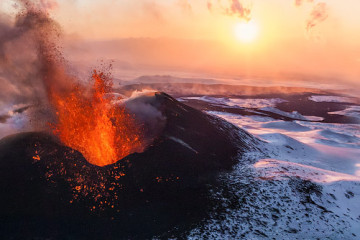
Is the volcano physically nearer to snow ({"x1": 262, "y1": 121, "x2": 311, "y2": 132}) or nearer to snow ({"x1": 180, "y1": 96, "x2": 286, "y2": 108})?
snow ({"x1": 262, "y1": 121, "x2": 311, "y2": 132})

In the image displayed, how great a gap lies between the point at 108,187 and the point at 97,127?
313 inches

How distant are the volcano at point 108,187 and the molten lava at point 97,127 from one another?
1.35m

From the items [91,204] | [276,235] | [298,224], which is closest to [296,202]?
[298,224]

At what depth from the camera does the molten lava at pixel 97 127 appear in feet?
74.7

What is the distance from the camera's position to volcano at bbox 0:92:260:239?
51.4 feet

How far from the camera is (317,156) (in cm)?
3653

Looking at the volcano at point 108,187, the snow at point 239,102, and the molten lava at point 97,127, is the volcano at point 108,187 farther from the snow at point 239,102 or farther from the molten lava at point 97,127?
the snow at point 239,102

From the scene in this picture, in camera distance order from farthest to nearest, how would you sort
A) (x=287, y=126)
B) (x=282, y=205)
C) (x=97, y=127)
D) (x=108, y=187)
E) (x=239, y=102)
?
(x=239, y=102), (x=287, y=126), (x=97, y=127), (x=108, y=187), (x=282, y=205)

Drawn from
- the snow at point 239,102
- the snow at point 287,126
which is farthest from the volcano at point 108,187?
the snow at point 239,102

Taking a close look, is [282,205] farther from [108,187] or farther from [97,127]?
[97,127]

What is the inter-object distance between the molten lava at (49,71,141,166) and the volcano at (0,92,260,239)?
1.35 meters

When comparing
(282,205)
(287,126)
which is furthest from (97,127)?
(287,126)

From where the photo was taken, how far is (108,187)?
61.6 ft

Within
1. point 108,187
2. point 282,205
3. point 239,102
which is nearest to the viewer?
point 282,205
